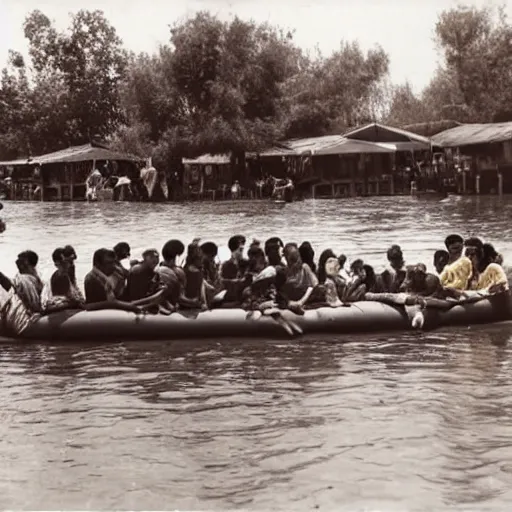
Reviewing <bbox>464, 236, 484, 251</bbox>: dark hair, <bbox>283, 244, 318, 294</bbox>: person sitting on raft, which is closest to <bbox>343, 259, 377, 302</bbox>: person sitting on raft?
<bbox>283, 244, 318, 294</bbox>: person sitting on raft

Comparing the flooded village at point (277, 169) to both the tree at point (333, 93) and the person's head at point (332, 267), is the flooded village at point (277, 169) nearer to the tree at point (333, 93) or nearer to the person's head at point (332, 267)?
the tree at point (333, 93)

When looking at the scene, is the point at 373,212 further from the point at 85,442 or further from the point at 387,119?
the point at 85,442

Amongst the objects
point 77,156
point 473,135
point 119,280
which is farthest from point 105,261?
point 473,135

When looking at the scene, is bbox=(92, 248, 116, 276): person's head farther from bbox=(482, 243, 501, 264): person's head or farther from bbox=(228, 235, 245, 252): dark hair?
bbox=(482, 243, 501, 264): person's head

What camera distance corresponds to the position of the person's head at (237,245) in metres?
5.79

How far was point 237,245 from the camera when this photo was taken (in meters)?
5.81

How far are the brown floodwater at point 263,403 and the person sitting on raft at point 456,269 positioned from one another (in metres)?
0.17

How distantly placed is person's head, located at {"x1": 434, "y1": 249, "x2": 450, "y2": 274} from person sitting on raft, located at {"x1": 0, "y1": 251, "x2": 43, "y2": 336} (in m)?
2.10

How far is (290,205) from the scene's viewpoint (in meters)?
6.48

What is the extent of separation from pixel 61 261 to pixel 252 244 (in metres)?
1.02

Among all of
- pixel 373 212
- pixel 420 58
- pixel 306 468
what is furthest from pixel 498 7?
pixel 306 468

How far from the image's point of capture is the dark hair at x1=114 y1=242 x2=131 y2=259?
570 cm

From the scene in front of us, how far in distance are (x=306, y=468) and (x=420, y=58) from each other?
2.87 m

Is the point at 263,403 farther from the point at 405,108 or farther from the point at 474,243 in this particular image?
the point at 405,108
